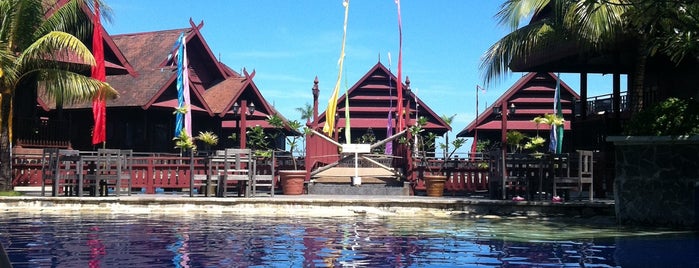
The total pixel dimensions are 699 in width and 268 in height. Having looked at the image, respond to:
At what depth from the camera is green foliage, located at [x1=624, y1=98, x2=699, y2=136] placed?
10727 millimetres

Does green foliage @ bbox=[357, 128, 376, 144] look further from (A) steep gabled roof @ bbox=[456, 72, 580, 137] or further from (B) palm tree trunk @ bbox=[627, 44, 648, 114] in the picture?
(B) palm tree trunk @ bbox=[627, 44, 648, 114]

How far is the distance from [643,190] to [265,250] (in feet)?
19.9

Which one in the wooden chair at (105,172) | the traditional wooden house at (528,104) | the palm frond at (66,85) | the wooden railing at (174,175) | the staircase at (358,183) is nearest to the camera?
the wooden chair at (105,172)

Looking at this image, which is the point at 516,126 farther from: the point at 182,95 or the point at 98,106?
the point at 98,106

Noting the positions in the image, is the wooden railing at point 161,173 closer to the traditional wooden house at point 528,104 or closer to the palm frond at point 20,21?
the palm frond at point 20,21

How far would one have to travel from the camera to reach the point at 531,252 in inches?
314

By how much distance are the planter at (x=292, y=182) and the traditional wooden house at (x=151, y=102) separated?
231 centimetres

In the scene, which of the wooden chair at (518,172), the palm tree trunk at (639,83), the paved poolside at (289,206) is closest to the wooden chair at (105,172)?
the paved poolside at (289,206)

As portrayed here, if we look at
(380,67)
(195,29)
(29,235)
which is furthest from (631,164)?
(380,67)

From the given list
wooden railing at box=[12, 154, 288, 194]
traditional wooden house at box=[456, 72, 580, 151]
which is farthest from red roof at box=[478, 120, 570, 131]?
wooden railing at box=[12, 154, 288, 194]

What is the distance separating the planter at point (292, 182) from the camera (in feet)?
62.1

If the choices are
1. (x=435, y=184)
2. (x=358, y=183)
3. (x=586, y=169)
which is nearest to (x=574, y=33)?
(x=586, y=169)

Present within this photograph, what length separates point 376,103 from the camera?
1534 inches

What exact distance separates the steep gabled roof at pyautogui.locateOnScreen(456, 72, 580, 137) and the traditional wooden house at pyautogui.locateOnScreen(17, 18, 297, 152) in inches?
410
